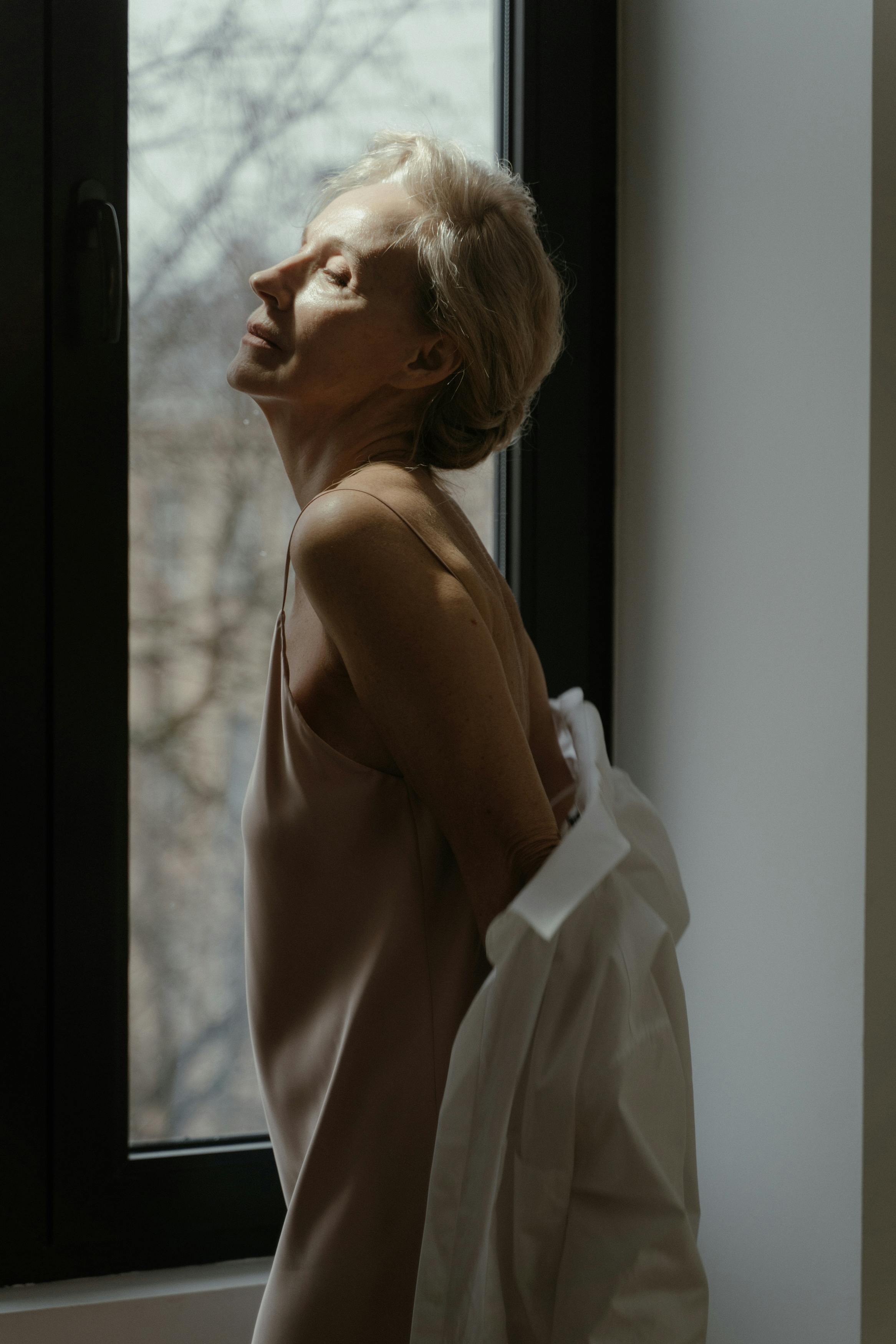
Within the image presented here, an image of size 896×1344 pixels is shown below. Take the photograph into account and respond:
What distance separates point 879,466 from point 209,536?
0.71 m

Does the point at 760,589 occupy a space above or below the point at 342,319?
below

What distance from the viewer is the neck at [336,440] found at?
2.87 ft

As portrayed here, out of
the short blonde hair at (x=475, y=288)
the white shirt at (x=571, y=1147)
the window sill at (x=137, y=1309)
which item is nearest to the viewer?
the white shirt at (x=571, y=1147)

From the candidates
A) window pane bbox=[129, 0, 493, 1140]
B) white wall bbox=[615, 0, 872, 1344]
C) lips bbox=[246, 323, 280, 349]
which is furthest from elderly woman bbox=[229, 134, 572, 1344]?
window pane bbox=[129, 0, 493, 1140]

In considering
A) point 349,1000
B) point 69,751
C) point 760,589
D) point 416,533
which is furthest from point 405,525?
point 69,751

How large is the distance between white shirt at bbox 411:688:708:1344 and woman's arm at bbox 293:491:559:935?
58mm

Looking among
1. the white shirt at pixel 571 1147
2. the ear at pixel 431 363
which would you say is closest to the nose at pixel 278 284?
the ear at pixel 431 363

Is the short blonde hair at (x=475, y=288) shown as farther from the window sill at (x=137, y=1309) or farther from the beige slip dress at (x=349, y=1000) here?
the window sill at (x=137, y=1309)

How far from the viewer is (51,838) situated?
1170 mm

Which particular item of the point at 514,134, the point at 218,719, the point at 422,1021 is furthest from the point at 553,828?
the point at 514,134

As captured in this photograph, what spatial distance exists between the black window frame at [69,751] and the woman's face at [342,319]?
0.38 metres

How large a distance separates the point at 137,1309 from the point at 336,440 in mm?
917

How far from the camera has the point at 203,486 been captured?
1.25 meters

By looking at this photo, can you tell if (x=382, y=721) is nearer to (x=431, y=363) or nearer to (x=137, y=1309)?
(x=431, y=363)
